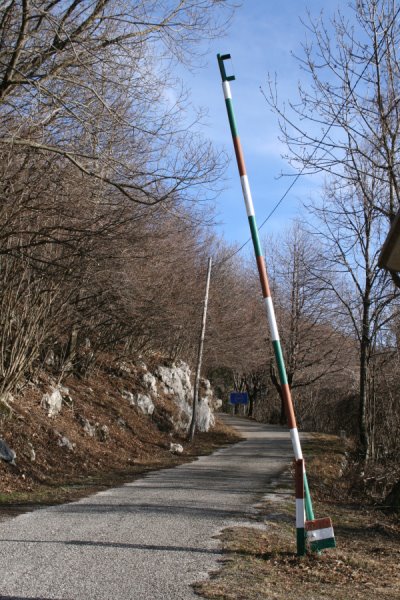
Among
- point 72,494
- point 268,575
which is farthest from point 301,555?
point 72,494

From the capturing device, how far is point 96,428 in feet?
61.9

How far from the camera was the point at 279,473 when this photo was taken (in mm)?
15828

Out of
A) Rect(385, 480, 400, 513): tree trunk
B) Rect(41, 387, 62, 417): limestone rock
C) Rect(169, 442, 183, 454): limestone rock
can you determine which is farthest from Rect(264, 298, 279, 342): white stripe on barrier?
Rect(169, 442, 183, 454): limestone rock

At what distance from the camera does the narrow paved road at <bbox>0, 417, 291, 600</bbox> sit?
16.8 ft

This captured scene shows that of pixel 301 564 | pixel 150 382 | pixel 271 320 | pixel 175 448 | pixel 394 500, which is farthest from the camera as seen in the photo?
pixel 150 382

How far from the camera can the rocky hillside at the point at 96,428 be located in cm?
1326

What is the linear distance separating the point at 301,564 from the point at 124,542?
186cm

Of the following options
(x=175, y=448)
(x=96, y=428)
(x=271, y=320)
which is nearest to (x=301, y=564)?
(x=271, y=320)

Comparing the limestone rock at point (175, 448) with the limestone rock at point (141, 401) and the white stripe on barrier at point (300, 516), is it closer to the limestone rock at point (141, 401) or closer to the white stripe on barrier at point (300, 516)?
the limestone rock at point (141, 401)

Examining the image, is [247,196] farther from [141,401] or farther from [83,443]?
[141,401]

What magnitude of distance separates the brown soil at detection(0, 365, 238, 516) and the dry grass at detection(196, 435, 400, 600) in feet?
11.6

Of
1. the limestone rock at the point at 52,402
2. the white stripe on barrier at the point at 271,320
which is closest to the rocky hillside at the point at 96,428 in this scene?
the limestone rock at the point at 52,402

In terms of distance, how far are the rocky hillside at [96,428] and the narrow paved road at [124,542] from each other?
1943mm

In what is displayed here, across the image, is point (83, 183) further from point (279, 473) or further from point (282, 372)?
point (279, 473)
